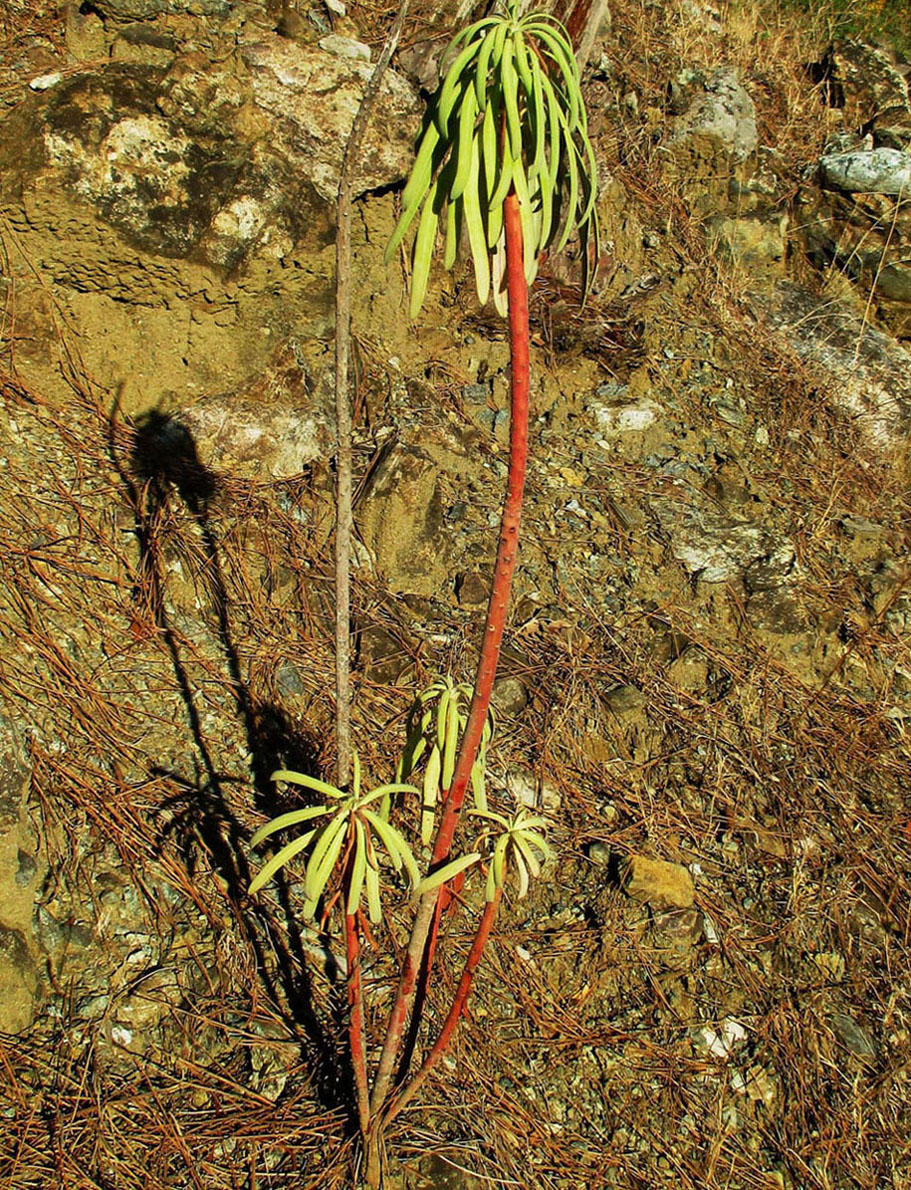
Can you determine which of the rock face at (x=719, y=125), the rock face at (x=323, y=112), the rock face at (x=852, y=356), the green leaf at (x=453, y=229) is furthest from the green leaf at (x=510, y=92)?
the rock face at (x=719, y=125)

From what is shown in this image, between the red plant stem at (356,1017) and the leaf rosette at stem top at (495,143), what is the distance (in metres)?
0.92

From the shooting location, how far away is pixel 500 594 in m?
1.24

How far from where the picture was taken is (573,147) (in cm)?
111

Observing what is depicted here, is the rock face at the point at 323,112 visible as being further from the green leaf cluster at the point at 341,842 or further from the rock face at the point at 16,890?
the green leaf cluster at the point at 341,842

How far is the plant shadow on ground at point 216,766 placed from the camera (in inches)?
74.8

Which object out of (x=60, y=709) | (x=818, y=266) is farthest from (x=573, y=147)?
(x=818, y=266)

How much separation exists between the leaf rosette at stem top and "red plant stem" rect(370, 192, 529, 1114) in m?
0.04

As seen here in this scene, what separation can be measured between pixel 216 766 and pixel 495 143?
1.57m

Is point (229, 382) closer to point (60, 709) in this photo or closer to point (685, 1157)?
point (60, 709)

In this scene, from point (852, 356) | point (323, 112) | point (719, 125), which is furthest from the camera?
point (719, 125)

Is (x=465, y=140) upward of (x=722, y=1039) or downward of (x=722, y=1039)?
upward

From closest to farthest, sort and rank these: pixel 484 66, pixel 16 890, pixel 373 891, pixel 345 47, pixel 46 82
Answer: pixel 484 66 < pixel 373 891 < pixel 16 890 < pixel 46 82 < pixel 345 47

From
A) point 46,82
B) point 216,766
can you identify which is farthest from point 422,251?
point 46,82

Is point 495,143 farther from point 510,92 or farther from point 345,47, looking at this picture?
point 345,47
